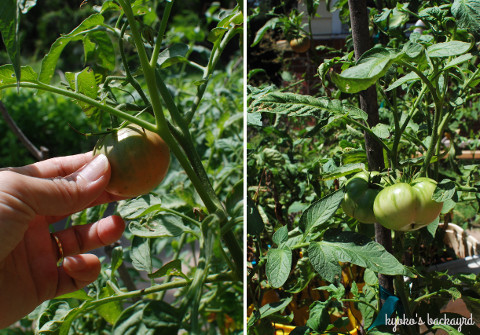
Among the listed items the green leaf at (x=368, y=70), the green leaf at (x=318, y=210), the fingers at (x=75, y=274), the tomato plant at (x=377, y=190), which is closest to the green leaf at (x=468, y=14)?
the tomato plant at (x=377, y=190)

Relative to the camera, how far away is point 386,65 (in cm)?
46

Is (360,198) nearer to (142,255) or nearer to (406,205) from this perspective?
(406,205)

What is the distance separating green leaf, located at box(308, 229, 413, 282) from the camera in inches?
20.4

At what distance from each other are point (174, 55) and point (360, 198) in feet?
1.11

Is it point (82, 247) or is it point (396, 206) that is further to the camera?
point (82, 247)

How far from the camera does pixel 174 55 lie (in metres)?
0.63

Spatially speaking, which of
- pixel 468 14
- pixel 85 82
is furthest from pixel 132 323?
pixel 468 14

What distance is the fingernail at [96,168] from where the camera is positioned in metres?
0.57

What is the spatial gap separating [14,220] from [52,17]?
6523 mm

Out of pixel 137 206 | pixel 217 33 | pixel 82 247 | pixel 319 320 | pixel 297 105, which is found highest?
pixel 217 33

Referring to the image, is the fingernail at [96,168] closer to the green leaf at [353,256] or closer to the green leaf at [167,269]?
the green leaf at [167,269]

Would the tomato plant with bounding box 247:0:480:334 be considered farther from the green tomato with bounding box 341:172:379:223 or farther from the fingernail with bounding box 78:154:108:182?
the fingernail with bounding box 78:154:108:182

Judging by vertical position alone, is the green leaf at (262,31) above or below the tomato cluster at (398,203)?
above

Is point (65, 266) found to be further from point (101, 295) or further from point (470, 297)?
point (470, 297)
